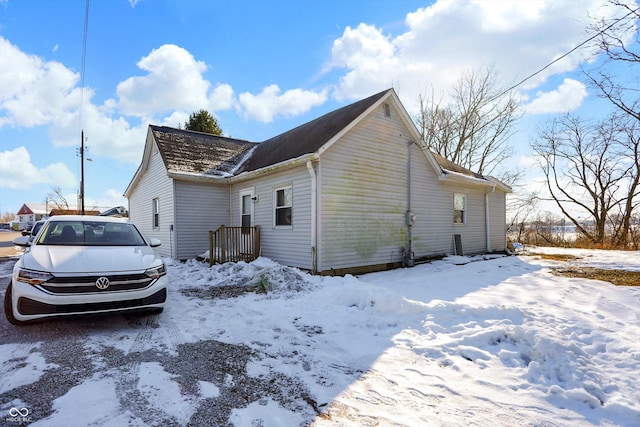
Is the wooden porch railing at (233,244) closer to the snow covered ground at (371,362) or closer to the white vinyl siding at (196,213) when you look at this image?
the white vinyl siding at (196,213)

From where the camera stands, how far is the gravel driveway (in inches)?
96.2

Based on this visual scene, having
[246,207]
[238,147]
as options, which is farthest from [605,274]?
[238,147]

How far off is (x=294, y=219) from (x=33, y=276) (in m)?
5.86

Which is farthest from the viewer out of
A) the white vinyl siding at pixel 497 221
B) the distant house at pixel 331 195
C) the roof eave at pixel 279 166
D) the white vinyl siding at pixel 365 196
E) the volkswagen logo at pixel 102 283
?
the white vinyl siding at pixel 497 221

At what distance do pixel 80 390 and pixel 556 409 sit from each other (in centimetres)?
408

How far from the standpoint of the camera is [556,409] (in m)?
2.56

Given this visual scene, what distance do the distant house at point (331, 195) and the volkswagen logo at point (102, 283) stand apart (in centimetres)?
491

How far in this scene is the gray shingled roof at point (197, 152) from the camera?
11.4m

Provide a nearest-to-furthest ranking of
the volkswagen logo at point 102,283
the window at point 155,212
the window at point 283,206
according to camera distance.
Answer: the volkswagen logo at point 102,283 → the window at point 283,206 → the window at point 155,212

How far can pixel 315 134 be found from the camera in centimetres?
962

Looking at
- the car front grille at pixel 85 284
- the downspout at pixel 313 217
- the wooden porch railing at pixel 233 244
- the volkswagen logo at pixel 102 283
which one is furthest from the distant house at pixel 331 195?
the volkswagen logo at pixel 102 283

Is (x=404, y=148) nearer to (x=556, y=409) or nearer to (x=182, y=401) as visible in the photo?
(x=556, y=409)

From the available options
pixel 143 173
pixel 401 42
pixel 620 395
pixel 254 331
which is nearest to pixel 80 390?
pixel 254 331

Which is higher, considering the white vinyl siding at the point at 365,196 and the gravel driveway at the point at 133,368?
the white vinyl siding at the point at 365,196
